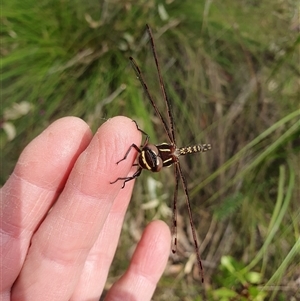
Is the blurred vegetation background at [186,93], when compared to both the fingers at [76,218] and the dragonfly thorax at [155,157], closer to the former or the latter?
the dragonfly thorax at [155,157]

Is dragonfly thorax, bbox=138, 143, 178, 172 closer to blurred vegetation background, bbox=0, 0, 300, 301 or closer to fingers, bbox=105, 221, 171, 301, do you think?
fingers, bbox=105, 221, 171, 301

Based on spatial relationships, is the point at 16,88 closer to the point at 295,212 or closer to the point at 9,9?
the point at 9,9

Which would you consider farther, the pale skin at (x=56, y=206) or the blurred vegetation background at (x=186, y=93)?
the blurred vegetation background at (x=186, y=93)

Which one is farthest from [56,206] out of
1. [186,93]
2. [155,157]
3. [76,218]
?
[186,93]

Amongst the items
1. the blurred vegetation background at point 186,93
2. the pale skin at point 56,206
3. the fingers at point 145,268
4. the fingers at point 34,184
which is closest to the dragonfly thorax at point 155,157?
the pale skin at point 56,206

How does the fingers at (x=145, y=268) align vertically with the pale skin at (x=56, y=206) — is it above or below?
below

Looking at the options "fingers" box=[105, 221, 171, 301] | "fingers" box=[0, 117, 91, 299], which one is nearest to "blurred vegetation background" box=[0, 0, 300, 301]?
"fingers" box=[105, 221, 171, 301]

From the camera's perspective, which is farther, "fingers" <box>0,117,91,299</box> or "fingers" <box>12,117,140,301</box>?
"fingers" <box>0,117,91,299</box>
